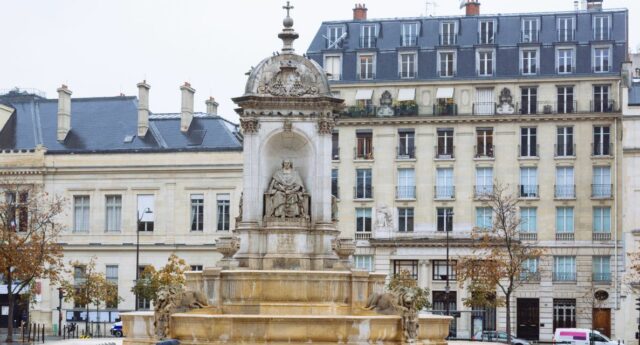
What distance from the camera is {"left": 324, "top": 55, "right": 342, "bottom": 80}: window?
83.6 meters

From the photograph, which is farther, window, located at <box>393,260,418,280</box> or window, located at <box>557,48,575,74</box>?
window, located at <box>557,48,575,74</box>

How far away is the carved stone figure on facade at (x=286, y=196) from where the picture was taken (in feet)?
137

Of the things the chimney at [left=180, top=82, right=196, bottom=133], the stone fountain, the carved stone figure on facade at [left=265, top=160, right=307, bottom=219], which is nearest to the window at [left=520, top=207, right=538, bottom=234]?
the chimney at [left=180, top=82, right=196, bottom=133]

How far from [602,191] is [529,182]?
14.1 ft

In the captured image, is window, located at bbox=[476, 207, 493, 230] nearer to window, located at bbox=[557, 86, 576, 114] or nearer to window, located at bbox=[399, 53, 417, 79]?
window, located at bbox=[557, 86, 576, 114]

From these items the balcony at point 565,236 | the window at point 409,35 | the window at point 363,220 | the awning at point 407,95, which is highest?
the window at point 409,35

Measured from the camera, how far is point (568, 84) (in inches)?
3152

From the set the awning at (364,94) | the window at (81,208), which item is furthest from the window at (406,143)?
the window at (81,208)

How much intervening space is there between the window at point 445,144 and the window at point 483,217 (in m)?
3.74

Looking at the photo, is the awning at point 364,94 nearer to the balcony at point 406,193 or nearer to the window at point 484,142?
the balcony at point 406,193

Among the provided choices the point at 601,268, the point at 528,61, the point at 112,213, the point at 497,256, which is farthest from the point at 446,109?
the point at 112,213

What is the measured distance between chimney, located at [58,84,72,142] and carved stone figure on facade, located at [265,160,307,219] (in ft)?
155

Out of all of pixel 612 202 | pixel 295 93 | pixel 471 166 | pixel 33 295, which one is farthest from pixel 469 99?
pixel 295 93

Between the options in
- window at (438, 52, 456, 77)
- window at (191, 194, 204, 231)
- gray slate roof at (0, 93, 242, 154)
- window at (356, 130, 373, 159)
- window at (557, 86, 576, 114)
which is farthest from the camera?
gray slate roof at (0, 93, 242, 154)
